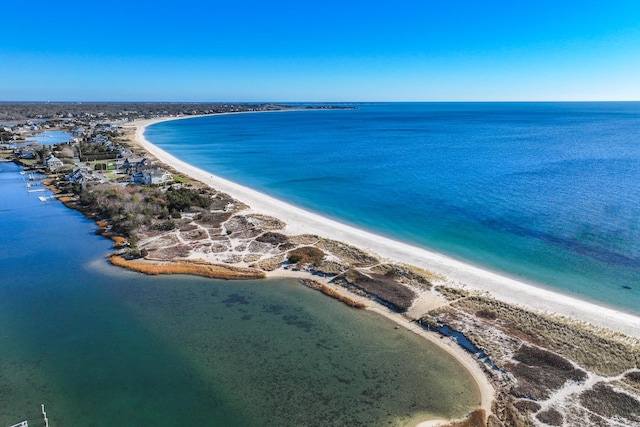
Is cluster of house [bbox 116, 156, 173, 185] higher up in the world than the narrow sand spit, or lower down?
higher up

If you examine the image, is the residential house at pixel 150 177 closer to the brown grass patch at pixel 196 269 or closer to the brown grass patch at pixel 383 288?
the brown grass patch at pixel 196 269

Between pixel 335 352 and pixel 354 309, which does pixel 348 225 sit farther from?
pixel 335 352

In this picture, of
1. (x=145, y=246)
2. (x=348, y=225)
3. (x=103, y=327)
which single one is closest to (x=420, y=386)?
(x=103, y=327)

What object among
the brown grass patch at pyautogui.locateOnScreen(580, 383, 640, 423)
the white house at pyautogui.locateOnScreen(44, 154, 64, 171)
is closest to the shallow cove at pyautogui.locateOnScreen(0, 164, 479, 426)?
the brown grass patch at pyautogui.locateOnScreen(580, 383, 640, 423)

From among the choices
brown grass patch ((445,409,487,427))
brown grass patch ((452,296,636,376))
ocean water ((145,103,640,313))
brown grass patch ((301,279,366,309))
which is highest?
ocean water ((145,103,640,313))

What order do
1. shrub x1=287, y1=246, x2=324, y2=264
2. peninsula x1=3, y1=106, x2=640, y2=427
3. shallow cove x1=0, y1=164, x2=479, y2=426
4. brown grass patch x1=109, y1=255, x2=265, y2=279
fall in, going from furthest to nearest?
shrub x1=287, y1=246, x2=324, y2=264 < brown grass patch x1=109, y1=255, x2=265, y2=279 < peninsula x1=3, y1=106, x2=640, y2=427 < shallow cove x1=0, y1=164, x2=479, y2=426

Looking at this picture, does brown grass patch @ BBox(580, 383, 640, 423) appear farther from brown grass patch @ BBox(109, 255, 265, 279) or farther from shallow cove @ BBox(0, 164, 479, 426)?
brown grass patch @ BBox(109, 255, 265, 279)

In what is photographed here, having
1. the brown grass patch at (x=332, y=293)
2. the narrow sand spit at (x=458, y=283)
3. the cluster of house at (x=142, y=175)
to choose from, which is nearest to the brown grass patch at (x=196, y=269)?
the narrow sand spit at (x=458, y=283)
